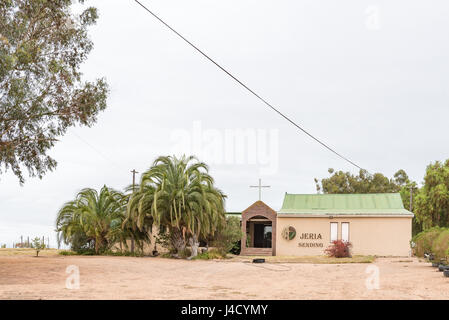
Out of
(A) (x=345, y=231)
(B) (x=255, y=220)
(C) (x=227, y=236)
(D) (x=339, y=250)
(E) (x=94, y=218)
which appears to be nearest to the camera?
(E) (x=94, y=218)

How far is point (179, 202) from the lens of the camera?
24.5 m

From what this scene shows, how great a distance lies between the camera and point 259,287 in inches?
500

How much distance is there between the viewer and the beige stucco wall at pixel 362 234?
32250 millimetres

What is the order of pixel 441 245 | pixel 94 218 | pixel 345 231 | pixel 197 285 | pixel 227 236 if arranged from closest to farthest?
pixel 197 285
pixel 441 245
pixel 94 218
pixel 227 236
pixel 345 231

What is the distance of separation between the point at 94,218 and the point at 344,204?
56.1 feet

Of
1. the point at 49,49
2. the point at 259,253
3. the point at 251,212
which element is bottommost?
the point at 259,253

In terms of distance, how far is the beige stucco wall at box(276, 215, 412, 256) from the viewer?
3225 centimetres

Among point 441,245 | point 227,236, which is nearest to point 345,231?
point 227,236

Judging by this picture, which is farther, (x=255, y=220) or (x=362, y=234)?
(x=255, y=220)

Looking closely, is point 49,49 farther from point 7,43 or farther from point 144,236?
point 144,236

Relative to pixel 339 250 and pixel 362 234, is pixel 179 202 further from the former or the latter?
pixel 362 234

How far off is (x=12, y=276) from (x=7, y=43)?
7.38 m

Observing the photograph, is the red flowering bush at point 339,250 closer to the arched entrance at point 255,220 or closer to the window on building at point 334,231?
the window on building at point 334,231
